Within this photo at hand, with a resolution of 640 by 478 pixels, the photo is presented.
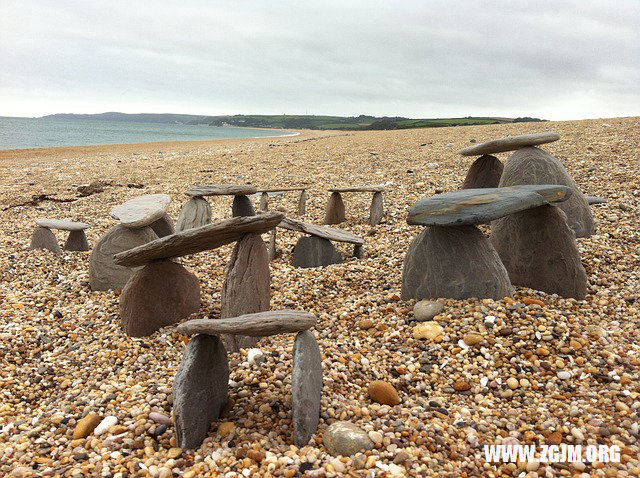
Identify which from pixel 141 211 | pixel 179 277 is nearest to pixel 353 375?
pixel 179 277

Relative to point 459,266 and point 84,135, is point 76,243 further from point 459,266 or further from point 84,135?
point 84,135

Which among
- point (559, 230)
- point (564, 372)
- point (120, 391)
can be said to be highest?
point (559, 230)

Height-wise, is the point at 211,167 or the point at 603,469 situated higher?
the point at 211,167

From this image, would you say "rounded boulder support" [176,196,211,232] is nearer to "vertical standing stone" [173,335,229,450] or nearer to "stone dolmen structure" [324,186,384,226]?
"stone dolmen structure" [324,186,384,226]

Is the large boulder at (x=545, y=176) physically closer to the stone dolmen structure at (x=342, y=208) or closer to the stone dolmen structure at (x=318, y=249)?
the stone dolmen structure at (x=318, y=249)

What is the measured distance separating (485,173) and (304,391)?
6612 mm

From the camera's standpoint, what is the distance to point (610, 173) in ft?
36.4

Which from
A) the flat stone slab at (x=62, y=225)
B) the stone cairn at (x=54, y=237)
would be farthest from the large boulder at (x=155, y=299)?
the stone cairn at (x=54, y=237)

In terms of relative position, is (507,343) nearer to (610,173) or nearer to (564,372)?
(564,372)

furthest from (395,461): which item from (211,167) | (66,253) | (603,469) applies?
(211,167)

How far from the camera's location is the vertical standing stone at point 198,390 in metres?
3.46

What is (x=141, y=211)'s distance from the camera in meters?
7.36

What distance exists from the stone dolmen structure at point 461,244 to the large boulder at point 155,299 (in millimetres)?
2945

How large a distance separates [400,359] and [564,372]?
1.51 meters
